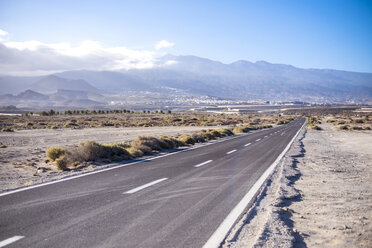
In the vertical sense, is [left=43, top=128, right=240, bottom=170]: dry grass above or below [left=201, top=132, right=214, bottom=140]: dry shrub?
above

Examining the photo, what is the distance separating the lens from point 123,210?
6.13m

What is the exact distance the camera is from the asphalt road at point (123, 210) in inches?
186

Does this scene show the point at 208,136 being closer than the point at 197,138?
No

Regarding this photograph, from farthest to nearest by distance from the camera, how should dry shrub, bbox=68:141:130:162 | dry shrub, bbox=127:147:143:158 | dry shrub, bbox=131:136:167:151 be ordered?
dry shrub, bbox=131:136:167:151 → dry shrub, bbox=127:147:143:158 → dry shrub, bbox=68:141:130:162

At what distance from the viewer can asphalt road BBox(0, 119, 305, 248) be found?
15.5 ft

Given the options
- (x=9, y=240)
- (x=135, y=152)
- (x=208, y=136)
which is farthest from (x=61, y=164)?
(x=208, y=136)

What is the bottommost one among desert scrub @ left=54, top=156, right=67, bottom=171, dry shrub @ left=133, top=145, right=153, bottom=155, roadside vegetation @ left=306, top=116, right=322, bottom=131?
roadside vegetation @ left=306, top=116, right=322, bottom=131

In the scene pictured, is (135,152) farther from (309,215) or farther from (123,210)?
(309,215)

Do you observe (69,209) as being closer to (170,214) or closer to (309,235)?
(170,214)

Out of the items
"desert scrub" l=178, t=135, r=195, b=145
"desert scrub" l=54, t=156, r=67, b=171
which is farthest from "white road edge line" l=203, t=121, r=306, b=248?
"desert scrub" l=178, t=135, r=195, b=145

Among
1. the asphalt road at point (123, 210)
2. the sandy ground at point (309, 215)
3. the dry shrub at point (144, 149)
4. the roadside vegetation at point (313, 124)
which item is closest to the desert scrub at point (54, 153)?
the dry shrub at point (144, 149)

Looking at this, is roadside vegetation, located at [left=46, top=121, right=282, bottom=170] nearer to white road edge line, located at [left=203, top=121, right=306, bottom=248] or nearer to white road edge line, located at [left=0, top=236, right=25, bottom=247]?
white road edge line, located at [left=203, top=121, right=306, bottom=248]

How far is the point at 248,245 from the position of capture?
4.68 metres

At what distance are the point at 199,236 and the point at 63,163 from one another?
8203 mm
